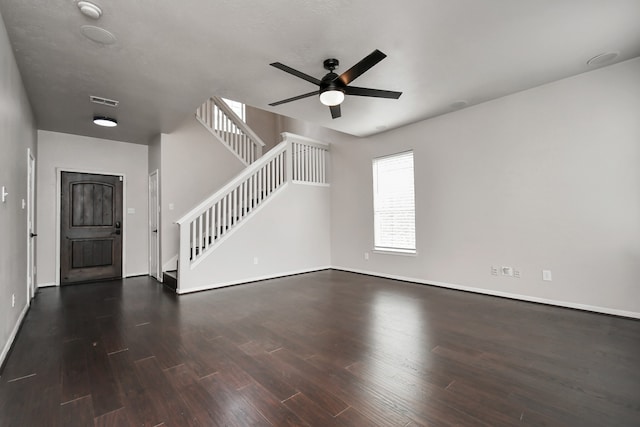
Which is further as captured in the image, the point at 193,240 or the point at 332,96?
the point at 193,240

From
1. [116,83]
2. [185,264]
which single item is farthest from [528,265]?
[116,83]

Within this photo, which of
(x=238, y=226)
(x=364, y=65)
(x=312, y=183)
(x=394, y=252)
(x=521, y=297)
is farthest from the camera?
(x=312, y=183)

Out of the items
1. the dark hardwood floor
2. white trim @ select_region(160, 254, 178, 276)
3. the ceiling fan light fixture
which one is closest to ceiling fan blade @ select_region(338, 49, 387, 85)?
the ceiling fan light fixture

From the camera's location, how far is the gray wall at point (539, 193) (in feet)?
10.6

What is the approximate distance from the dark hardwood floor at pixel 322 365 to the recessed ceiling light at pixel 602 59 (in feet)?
9.09

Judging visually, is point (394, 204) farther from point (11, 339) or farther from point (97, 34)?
point (11, 339)

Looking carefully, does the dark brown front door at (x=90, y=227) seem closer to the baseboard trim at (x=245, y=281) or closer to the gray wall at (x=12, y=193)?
the gray wall at (x=12, y=193)

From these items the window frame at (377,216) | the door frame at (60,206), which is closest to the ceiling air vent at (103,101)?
the door frame at (60,206)

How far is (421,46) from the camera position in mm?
2861

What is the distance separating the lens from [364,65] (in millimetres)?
2518

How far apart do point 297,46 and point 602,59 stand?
324 cm

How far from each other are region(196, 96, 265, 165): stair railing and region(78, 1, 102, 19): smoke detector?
3.67 meters

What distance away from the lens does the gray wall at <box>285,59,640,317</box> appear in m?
3.22

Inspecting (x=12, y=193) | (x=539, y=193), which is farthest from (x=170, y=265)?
(x=539, y=193)
